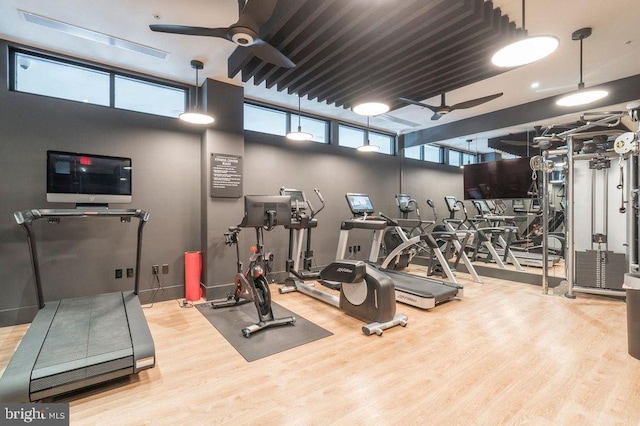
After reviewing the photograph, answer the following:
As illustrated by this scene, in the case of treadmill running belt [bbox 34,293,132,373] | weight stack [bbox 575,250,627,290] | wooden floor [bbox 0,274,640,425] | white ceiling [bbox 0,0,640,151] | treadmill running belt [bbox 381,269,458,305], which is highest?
white ceiling [bbox 0,0,640,151]

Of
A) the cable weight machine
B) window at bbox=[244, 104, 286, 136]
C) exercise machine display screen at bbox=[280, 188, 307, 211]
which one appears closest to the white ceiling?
window at bbox=[244, 104, 286, 136]

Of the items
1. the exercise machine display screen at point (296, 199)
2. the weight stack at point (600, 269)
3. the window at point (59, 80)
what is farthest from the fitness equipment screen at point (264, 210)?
the weight stack at point (600, 269)

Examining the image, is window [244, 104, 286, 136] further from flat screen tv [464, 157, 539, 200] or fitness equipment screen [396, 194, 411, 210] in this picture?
flat screen tv [464, 157, 539, 200]

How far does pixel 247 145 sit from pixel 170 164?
4.58 ft

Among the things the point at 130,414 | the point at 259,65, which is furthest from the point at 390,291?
the point at 259,65

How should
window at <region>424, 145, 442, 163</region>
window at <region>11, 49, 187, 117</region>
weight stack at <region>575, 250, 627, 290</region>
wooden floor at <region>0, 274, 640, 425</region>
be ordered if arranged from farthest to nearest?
window at <region>424, 145, 442, 163</region> < weight stack at <region>575, 250, 627, 290</region> < window at <region>11, 49, 187, 117</region> < wooden floor at <region>0, 274, 640, 425</region>

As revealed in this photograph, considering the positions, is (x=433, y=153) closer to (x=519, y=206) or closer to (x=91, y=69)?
(x=519, y=206)

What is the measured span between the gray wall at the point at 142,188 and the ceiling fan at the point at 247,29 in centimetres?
228

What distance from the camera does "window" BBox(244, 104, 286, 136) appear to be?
5602 millimetres

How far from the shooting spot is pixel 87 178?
371 centimetres

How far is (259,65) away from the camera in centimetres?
398

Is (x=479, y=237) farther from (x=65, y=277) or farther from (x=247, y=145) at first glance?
(x=65, y=277)

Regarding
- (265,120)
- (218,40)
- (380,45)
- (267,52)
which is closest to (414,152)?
(265,120)

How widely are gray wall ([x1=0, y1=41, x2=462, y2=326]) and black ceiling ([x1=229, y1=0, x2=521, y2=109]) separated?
137 centimetres
